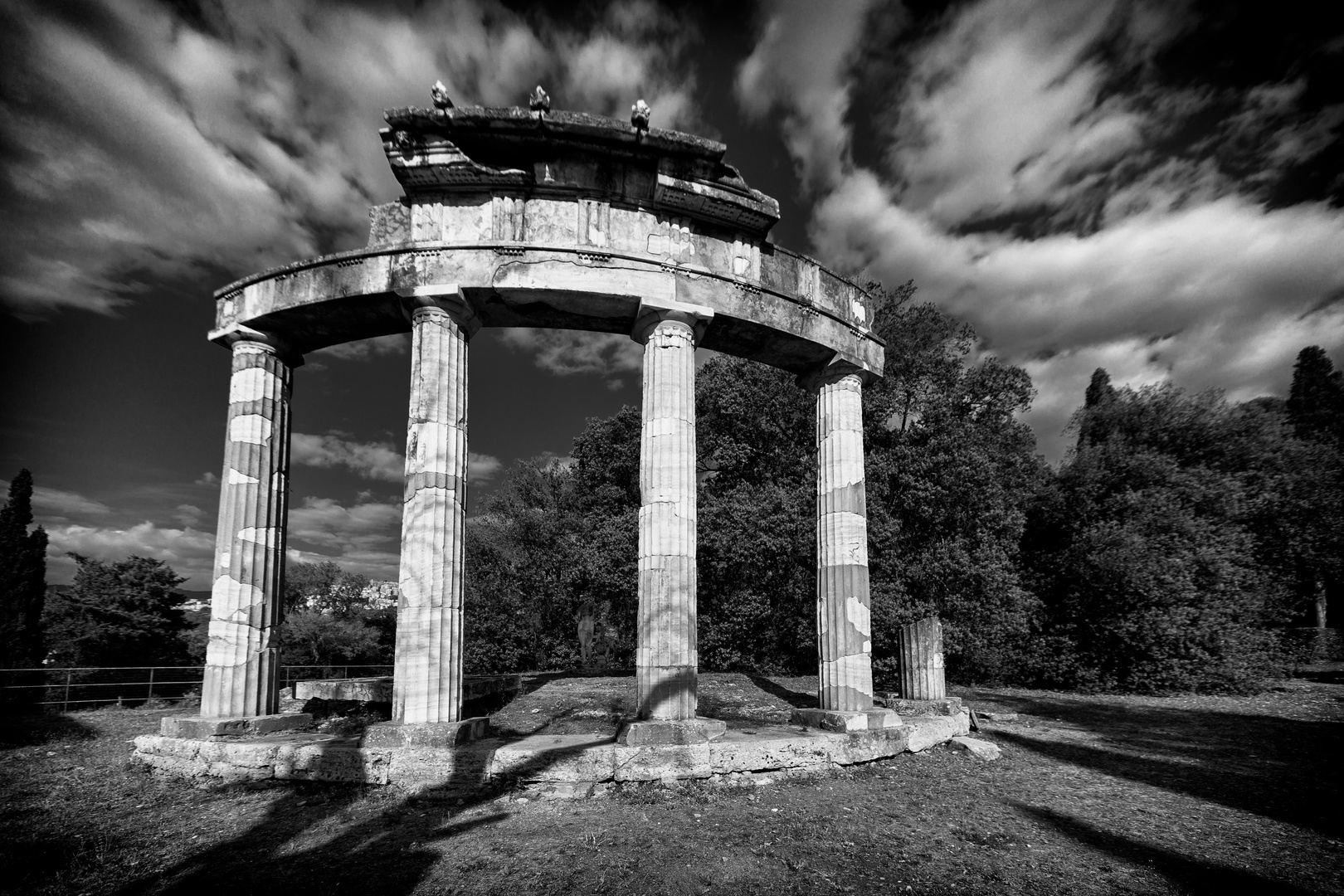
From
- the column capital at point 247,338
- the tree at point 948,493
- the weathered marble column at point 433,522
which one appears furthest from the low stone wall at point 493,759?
the tree at point 948,493

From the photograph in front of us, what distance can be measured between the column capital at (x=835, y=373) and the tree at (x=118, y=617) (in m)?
22.1

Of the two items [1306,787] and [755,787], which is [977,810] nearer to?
[755,787]

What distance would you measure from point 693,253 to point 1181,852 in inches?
346

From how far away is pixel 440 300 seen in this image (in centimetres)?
912

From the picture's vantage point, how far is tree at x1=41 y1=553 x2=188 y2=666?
20062mm

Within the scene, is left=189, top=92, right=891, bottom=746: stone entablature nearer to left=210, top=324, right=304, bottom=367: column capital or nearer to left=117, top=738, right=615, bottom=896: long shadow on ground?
left=210, top=324, right=304, bottom=367: column capital

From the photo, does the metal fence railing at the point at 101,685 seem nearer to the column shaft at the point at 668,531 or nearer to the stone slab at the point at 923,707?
the column shaft at the point at 668,531

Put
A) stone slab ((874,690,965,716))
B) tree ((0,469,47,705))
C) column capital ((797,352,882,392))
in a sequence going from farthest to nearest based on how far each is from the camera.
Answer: tree ((0,469,47,705)) → column capital ((797,352,882,392)) → stone slab ((874,690,965,716))

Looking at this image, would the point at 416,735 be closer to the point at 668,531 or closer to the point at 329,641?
the point at 668,531

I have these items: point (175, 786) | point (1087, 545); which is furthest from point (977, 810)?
point (1087, 545)

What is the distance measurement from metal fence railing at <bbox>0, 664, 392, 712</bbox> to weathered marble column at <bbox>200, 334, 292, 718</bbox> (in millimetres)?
6879

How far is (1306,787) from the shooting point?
8.15 metres

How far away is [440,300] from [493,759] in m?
5.94

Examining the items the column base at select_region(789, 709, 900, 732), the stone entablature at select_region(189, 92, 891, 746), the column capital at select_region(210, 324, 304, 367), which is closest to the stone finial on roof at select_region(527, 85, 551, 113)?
the stone entablature at select_region(189, 92, 891, 746)
